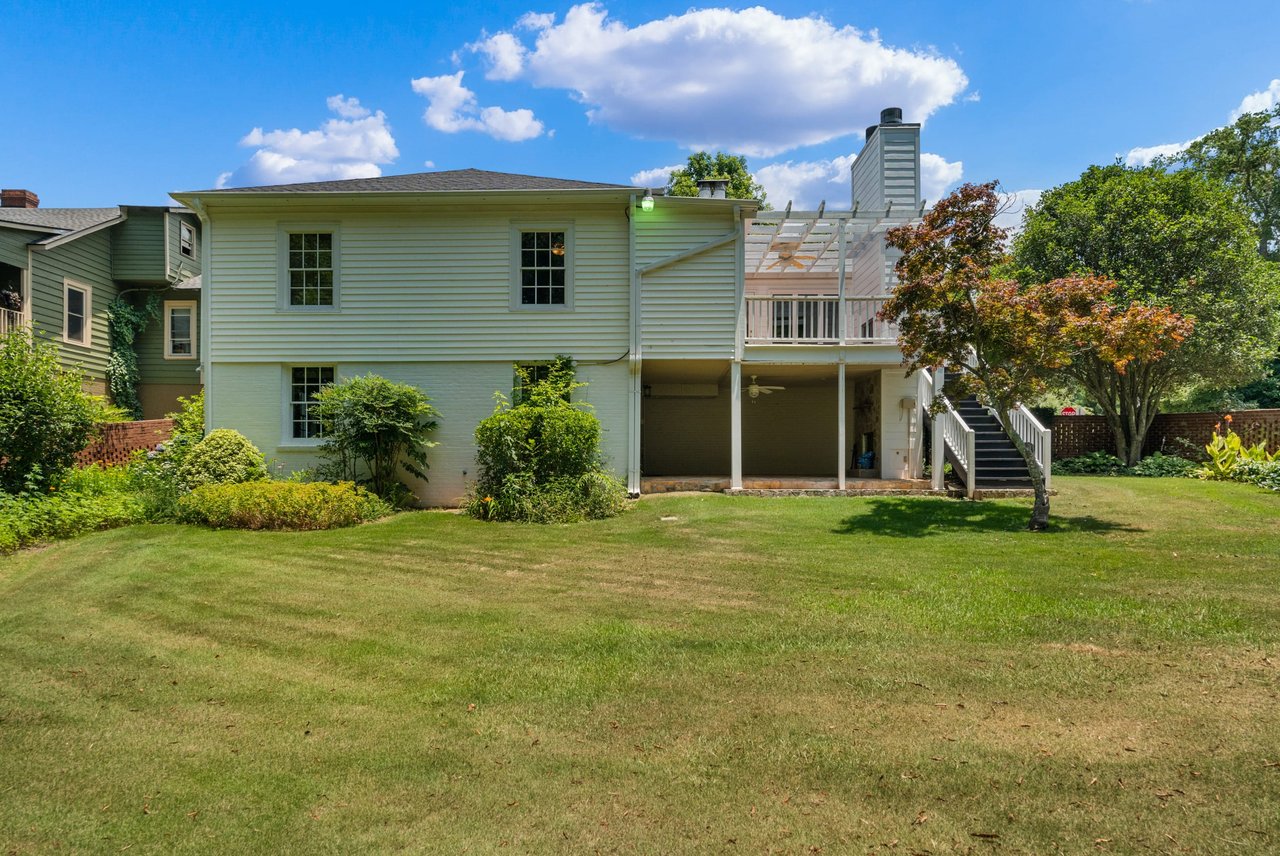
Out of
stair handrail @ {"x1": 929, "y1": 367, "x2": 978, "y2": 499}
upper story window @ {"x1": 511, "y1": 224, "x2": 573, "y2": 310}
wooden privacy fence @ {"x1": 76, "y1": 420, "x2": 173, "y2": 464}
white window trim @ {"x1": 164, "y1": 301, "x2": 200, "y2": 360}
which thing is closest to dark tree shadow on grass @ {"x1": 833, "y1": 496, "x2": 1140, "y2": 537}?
stair handrail @ {"x1": 929, "y1": 367, "x2": 978, "y2": 499}

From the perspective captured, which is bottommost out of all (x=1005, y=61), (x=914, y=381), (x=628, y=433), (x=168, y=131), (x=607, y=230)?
(x=628, y=433)

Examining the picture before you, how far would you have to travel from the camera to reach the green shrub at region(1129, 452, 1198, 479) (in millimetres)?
15867

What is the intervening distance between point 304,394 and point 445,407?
112 inches

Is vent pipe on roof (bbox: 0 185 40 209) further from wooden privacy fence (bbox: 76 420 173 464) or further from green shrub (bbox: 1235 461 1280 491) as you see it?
green shrub (bbox: 1235 461 1280 491)

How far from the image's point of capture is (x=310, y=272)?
1328 centimetres

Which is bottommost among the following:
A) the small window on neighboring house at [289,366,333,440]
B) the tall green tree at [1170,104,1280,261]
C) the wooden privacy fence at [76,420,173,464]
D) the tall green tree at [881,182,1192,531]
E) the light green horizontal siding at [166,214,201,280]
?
the wooden privacy fence at [76,420,173,464]

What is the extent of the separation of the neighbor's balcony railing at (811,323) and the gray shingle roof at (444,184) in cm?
344

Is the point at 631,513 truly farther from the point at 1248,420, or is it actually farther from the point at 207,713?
the point at 1248,420

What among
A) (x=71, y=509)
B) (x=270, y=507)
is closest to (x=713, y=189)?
(x=270, y=507)

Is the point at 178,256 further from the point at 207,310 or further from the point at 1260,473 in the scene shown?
the point at 1260,473

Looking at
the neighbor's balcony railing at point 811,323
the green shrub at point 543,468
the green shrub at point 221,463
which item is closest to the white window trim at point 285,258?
the green shrub at point 221,463

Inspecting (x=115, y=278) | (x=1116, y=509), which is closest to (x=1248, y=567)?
(x=1116, y=509)

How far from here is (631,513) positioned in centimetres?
1127

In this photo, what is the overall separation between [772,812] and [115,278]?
2122 cm
